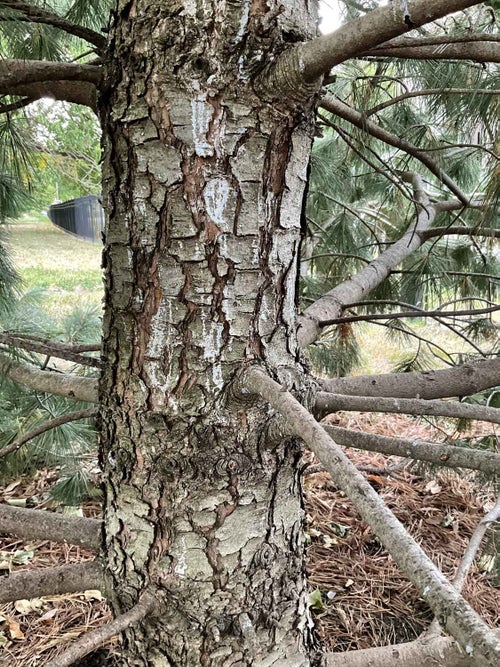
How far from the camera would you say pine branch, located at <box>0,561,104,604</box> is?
717 mm

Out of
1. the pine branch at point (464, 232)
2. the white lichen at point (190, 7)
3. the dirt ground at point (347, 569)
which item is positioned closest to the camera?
the white lichen at point (190, 7)

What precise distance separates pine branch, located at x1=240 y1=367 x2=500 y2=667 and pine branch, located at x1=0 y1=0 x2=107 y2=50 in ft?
2.16

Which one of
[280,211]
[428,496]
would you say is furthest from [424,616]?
[280,211]

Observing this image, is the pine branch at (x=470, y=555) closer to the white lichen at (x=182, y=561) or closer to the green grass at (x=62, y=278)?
the white lichen at (x=182, y=561)

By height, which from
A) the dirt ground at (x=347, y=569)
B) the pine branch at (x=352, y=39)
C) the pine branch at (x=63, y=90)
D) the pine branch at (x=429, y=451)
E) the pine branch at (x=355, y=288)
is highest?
the pine branch at (x=352, y=39)

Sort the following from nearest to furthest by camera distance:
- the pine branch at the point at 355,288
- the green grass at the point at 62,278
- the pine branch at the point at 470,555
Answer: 1. the pine branch at the point at 470,555
2. the pine branch at the point at 355,288
3. the green grass at the point at 62,278

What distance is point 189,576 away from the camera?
0.73 metres

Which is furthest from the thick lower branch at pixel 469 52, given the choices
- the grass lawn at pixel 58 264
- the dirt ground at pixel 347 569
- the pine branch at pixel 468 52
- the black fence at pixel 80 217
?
the black fence at pixel 80 217

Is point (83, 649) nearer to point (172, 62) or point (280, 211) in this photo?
point (280, 211)

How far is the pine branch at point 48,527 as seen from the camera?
790 mm

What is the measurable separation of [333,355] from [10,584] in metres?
1.58

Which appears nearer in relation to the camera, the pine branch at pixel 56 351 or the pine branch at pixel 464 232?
the pine branch at pixel 56 351

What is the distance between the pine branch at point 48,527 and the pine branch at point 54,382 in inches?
7.4

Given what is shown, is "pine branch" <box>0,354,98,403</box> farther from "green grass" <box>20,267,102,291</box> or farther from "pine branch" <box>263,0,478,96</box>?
"green grass" <box>20,267,102,291</box>
